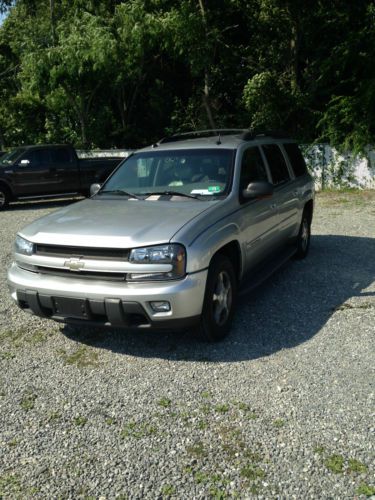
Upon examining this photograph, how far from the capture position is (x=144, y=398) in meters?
3.45

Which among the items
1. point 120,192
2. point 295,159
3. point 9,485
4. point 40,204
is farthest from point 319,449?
point 40,204

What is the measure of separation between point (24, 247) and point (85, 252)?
0.70m

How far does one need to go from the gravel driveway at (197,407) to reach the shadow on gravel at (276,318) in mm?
19

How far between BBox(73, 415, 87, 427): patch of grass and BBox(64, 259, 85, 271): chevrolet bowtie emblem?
1128 mm

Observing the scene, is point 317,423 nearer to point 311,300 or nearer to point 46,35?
point 311,300

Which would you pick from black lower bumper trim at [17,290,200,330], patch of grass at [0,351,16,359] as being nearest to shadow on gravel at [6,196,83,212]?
patch of grass at [0,351,16,359]

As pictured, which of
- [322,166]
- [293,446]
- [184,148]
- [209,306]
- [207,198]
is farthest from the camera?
[322,166]

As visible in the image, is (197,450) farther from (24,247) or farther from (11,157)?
(11,157)

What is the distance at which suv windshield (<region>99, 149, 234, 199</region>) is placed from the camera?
4766 millimetres

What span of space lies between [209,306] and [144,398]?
3.07 feet

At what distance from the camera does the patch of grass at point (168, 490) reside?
253cm

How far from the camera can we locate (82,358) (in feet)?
13.5

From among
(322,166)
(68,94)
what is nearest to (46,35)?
(68,94)

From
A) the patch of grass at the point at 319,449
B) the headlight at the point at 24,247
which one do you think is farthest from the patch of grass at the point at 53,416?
the patch of grass at the point at 319,449
